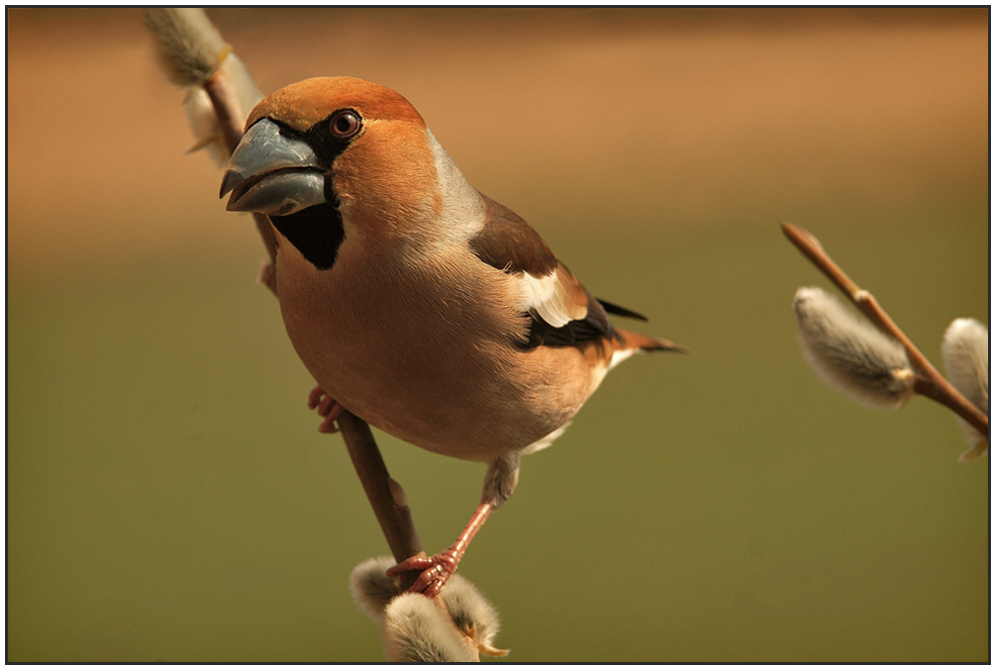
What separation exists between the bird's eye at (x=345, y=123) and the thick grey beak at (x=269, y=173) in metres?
0.03

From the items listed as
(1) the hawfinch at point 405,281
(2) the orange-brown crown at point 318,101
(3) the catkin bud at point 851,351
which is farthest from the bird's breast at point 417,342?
(3) the catkin bud at point 851,351

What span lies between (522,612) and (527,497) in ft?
0.58

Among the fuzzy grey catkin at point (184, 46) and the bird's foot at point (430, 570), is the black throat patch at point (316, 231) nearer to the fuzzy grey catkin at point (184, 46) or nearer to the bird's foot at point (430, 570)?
the fuzzy grey catkin at point (184, 46)

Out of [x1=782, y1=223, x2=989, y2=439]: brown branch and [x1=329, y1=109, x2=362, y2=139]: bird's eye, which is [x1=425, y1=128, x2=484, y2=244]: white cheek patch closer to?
[x1=329, y1=109, x2=362, y2=139]: bird's eye

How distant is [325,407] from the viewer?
0.81 metres

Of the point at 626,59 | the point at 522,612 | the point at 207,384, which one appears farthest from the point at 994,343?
the point at 207,384

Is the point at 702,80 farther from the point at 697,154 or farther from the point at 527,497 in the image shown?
the point at 527,497

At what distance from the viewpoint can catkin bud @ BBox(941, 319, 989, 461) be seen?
2.22 ft

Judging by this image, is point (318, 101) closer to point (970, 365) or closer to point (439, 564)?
point (439, 564)

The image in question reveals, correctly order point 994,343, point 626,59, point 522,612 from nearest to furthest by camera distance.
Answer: point 994,343
point 626,59
point 522,612

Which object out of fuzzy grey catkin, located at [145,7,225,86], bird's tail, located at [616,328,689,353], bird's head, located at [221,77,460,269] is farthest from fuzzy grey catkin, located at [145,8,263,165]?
bird's tail, located at [616,328,689,353]

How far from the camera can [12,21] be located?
2.89 ft

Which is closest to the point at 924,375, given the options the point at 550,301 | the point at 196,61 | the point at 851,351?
the point at 851,351

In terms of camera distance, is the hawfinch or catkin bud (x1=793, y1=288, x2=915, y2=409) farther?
catkin bud (x1=793, y1=288, x2=915, y2=409)
